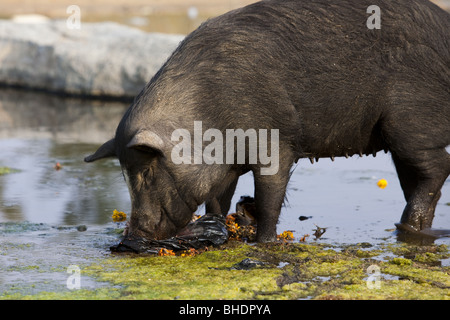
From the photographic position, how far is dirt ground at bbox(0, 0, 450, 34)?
21.9 meters

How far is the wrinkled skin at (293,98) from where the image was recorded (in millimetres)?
6145

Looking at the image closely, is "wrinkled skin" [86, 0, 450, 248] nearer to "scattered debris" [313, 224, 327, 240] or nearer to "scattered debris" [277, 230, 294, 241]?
"scattered debris" [277, 230, 294, 241]

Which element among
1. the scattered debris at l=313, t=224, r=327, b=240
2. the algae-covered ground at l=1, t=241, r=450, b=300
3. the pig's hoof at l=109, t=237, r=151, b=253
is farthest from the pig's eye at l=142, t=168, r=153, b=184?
the scattered debris at l=313, t=224, r=327, b=240

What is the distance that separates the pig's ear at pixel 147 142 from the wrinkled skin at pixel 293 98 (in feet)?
0.14

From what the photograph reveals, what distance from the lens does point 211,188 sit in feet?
20.5

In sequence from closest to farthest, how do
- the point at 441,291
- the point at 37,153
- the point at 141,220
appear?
the point at 441,291 → the point at 141,220 → the point at 37,153

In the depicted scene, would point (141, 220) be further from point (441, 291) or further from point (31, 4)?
point (31, 4)

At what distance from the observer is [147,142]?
582cm

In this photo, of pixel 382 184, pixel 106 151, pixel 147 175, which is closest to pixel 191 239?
pixel 147 175

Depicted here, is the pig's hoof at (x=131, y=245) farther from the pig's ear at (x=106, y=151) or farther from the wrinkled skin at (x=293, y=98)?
the pig's ear at (x=106, y=151)

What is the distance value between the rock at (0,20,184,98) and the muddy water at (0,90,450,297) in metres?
2.24

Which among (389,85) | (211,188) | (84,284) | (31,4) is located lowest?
(84,284)
